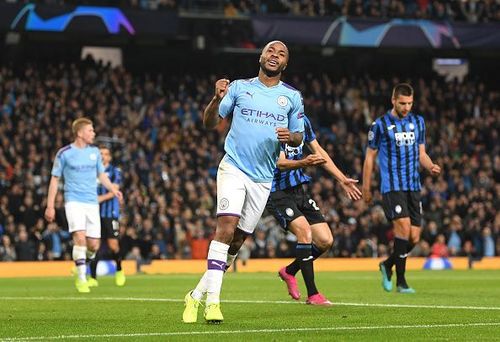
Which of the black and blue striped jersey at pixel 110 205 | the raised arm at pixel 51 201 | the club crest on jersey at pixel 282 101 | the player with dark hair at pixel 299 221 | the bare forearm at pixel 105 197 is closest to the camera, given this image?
the club crest on jersey at pixel 282 101

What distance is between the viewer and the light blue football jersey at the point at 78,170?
1703 centimetres

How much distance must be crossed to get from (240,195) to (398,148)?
5.89 meters

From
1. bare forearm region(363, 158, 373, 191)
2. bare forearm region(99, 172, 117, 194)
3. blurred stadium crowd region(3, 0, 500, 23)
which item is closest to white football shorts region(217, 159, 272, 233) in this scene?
bare forearm region(363, 158, 373, 191)

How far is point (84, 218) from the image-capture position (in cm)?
1712

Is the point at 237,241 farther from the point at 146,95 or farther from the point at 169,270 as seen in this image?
the point at 146,95

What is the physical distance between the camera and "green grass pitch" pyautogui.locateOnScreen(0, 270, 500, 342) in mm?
8781

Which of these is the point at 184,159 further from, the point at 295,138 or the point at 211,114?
the point at 211,114

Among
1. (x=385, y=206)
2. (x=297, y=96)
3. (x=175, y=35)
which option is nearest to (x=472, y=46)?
(x=175, y=35)

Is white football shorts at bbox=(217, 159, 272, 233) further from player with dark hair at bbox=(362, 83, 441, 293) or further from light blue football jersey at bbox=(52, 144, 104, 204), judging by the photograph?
light blue football jersey at bbox=(52, 144, 104, 204)

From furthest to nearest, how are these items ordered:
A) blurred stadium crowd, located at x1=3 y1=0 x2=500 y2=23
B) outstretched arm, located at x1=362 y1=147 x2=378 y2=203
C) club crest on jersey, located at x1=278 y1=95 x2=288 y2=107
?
blurred stadium crowd, located at x1=3 y1=0 x2=500 y2=23, outstretched arm, located at x1=362 y1=147 x2=378 y2=203, club crest on jersey, located at x1=278 y1=95 x2=288 y2=107

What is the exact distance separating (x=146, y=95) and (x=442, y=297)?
962 inches

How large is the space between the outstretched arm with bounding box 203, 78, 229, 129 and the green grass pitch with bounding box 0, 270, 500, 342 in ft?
5.66

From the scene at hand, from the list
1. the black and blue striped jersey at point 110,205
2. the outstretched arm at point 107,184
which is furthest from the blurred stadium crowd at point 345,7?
the outstretched arm at point 107,184

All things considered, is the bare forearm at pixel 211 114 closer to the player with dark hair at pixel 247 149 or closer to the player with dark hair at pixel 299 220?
the player with dark hair at pixel 247 149
